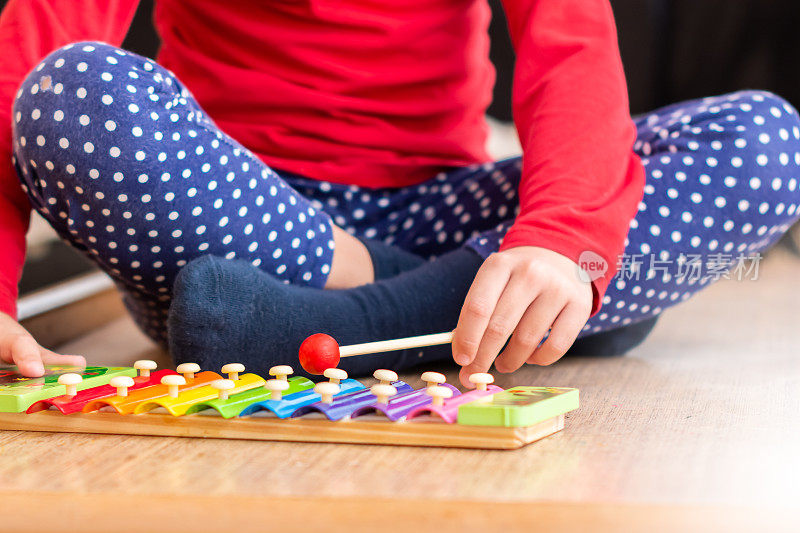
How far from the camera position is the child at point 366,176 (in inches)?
26.1

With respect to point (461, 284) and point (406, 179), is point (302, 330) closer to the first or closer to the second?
point (461, 284)

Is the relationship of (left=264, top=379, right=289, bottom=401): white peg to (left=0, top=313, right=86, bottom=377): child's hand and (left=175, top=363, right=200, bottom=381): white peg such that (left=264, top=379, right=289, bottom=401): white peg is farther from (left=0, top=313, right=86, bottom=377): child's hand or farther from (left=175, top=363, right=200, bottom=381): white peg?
(left=0, top=313, right=86, bottom=377): child's hand

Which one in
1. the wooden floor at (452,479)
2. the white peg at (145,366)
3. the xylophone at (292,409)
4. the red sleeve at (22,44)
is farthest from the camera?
the red sleeve at (22,44)

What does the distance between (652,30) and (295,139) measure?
1.07 m

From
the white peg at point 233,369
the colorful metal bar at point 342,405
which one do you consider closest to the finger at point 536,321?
the colorful metal bar at point 342,405

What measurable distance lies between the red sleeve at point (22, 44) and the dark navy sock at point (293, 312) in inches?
7.4

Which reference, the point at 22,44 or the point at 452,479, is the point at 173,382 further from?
the point at 22,44

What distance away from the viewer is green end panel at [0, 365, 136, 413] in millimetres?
605

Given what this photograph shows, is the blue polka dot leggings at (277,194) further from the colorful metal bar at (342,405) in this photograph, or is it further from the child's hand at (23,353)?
the colorful metal bar at (342,405)

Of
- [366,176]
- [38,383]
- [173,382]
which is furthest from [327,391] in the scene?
[366,176]

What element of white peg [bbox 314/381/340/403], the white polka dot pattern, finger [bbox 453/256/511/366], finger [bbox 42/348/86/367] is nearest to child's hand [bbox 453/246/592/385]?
finger [bbox 453/256/511/366]

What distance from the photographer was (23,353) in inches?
26.2

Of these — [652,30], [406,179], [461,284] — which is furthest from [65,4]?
[652,30]

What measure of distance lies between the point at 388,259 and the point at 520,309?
0.88 ft
